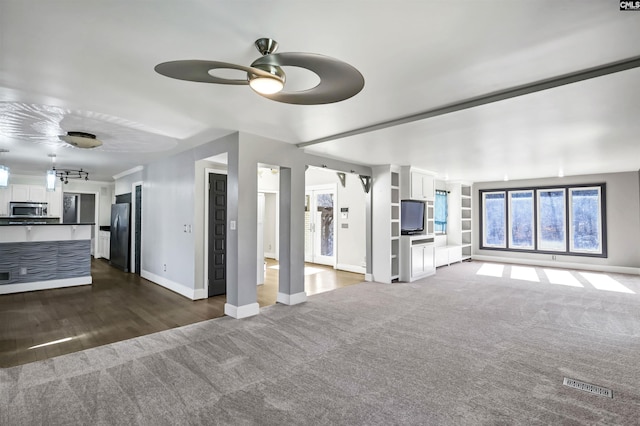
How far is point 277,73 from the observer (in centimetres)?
188

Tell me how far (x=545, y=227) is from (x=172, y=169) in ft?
30.6

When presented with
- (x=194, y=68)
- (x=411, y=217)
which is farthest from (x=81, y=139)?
(x=411, y=217)

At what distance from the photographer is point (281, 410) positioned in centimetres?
208

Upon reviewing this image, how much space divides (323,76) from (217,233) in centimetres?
390

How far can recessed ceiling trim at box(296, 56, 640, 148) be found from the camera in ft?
7.12

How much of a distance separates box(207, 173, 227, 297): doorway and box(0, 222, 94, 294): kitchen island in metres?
2.85

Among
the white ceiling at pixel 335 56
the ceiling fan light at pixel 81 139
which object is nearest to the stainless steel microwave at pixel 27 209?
the white ceiling at pixel 335 56

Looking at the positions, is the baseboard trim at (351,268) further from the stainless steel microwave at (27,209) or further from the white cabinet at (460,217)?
the stainless steel microwave at (27,209)

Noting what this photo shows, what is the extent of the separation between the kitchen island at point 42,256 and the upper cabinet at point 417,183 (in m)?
6.46

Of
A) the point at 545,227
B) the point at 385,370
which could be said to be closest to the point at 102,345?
the point at 385,370

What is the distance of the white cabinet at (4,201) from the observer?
24.9 feet

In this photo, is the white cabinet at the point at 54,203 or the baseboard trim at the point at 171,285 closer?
the baseboard trim at the point at 171,285

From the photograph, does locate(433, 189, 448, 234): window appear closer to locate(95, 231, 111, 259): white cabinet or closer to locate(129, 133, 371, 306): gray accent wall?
locate(129, 133, 371, 306): gray accent wall

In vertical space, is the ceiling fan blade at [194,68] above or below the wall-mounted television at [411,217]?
above
